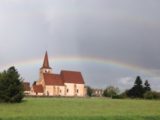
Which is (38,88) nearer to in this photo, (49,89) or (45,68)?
(49,89)

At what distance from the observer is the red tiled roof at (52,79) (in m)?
148

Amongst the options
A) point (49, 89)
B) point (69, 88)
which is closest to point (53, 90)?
point (49, 89)

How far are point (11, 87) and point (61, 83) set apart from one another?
293 feet

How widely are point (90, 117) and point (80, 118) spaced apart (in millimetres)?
1176

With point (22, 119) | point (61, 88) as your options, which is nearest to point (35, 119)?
point (22, 119)

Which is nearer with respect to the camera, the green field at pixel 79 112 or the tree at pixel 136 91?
the green field at pixel 79 112

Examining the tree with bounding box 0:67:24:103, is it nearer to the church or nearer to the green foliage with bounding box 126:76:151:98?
the green foliage with bounding box 126:76:151:98

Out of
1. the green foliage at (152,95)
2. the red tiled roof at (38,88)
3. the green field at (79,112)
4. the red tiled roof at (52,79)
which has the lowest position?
the green field at (79,112)

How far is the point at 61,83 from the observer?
153 m

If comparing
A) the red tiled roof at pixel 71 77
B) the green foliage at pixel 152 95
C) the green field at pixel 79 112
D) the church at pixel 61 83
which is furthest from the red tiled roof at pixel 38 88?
the green field at pixel 79 112

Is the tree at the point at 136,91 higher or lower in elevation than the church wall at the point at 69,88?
lower

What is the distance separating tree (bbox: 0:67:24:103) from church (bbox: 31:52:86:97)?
7966cm

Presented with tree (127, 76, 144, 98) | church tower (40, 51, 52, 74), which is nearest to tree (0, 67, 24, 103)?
tree (127, 76, 144, 98)

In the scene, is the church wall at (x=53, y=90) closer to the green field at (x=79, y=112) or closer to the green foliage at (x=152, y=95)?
the green foliage at (x=152, y=95)
